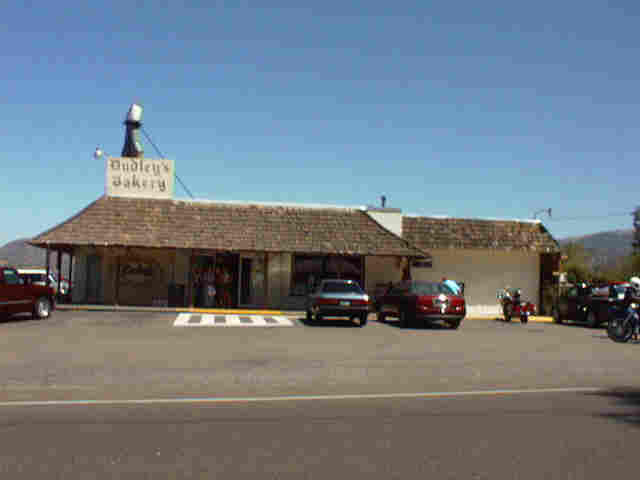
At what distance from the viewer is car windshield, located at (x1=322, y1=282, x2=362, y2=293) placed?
73.4ft

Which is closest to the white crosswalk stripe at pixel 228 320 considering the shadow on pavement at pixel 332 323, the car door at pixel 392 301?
the shadow on pavement at pixel 332 323

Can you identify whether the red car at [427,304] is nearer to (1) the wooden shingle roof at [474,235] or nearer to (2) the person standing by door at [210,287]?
(1) the wooden shingle roof at [474,235]

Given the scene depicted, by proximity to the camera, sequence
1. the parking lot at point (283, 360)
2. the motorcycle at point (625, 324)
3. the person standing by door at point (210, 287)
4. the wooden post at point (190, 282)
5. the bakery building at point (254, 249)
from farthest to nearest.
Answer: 1. the wooden post at point (190, 282)
2. the person standing by door at point (210, 287)
3. the bakery building at point (254, 249)
4. the motorcycle at point (625, 324)
5. the parking lot at point (283, 360)

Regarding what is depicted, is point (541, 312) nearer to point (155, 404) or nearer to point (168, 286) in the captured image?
point (168, 286)

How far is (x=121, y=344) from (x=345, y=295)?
8.52m

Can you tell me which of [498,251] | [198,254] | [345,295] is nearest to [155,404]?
[345,295]

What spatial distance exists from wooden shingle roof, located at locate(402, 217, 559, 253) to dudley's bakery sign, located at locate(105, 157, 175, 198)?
11.2 meters

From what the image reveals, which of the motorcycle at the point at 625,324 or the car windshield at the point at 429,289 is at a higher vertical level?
the car windshield at the point at 429,289

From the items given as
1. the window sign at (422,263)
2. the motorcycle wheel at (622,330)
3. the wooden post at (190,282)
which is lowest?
the motorcycle wheel at (622,330)

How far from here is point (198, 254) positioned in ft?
96.4

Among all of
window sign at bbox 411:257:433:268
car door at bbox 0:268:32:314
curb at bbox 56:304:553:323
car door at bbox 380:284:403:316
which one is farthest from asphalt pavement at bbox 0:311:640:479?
window sign at bbox 411:257:433:268

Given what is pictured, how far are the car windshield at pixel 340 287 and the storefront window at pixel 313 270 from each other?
7439mm

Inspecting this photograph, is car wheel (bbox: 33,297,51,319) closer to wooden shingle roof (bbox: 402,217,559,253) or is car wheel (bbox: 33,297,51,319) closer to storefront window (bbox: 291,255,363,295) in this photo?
storefront window (bbox: 291,255,363,295)

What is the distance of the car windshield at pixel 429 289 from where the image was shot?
22.2 metres
